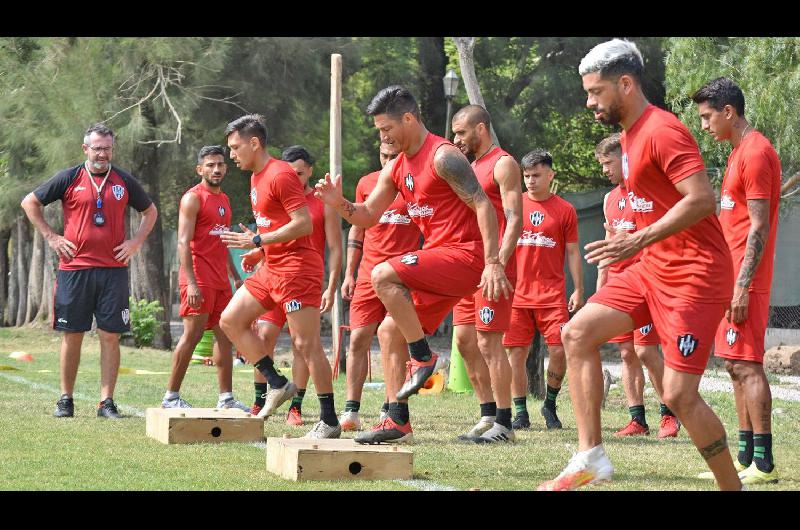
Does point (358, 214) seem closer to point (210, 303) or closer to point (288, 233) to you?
point (288, 233)

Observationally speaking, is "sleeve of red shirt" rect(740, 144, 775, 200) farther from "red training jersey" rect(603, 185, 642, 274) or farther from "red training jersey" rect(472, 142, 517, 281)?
"red training jersey" rect(603, 185, 642, 274)

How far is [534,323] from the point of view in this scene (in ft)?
35.1

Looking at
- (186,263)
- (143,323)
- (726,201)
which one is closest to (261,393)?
(186,263)

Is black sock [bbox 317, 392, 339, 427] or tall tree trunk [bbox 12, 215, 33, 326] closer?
black sock [bbox 317, 392, 339, 427]

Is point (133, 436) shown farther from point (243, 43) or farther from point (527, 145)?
point (527, 145)

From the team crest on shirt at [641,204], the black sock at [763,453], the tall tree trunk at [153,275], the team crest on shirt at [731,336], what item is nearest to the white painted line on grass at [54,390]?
the team crest on shirt at [731,336]

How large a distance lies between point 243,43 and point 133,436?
1524cm

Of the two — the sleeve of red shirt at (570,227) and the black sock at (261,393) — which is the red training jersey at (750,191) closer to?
the sleeve of red shirt at (570,227)

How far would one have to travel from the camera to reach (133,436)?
882 centimetres

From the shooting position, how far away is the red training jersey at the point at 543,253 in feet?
34.5

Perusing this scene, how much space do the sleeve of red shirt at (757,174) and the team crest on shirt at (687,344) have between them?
5.12ft

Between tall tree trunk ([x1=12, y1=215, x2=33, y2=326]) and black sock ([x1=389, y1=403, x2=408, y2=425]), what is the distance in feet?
81.8

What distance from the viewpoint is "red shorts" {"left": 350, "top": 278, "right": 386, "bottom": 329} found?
30.7ft

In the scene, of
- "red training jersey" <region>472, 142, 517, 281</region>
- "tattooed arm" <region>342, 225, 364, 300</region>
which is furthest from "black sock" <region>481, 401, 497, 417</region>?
"tattooed arm" <region>342, 225, 364, 300</region>
